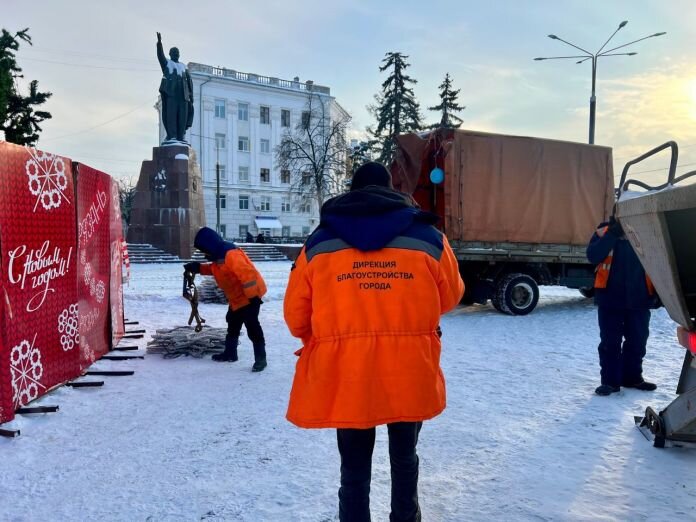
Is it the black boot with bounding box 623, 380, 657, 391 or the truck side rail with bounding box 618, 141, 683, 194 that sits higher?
the truck side rail with bounding box 618, 141, 683, 194

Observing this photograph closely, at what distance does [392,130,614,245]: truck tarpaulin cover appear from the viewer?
32.1ft

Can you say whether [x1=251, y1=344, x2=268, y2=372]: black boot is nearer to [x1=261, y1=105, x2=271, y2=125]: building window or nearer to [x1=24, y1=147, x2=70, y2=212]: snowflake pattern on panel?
[x1=24, y1=147, x2=70, y2=212]: snowflake pattern on panel

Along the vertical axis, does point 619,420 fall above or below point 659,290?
below

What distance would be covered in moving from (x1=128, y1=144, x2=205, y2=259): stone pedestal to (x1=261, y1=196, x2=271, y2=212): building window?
34.8 metres

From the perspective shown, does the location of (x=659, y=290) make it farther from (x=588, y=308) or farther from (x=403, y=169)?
(x=588, y=308)

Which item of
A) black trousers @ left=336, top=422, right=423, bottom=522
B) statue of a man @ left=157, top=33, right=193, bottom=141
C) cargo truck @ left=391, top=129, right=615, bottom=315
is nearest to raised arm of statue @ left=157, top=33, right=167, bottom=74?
statue of a man @ left=157, top=33, right=193, bottom=141

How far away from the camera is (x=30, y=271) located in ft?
14.7

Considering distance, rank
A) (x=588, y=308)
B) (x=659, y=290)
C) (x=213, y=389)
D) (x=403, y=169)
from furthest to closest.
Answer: (x=588, y=308)
(x=403, y=169)
(x=213, y=389)
(x=659, y=290)

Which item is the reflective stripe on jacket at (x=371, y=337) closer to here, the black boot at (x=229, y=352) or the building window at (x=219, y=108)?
the black boot at (x=229, y=352)

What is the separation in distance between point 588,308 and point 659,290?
368 inches

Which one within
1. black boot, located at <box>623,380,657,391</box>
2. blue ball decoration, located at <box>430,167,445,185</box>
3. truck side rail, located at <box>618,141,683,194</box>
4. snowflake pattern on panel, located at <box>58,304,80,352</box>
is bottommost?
black boot, located at <box>623,380,657,391</box>

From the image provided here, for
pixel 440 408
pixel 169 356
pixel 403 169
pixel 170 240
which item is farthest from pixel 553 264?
pixel 170 240

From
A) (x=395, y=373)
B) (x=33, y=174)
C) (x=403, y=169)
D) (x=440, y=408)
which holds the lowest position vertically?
(x=440, y=408)

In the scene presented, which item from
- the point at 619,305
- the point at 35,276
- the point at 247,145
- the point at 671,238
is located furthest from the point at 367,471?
the point at 247,145
